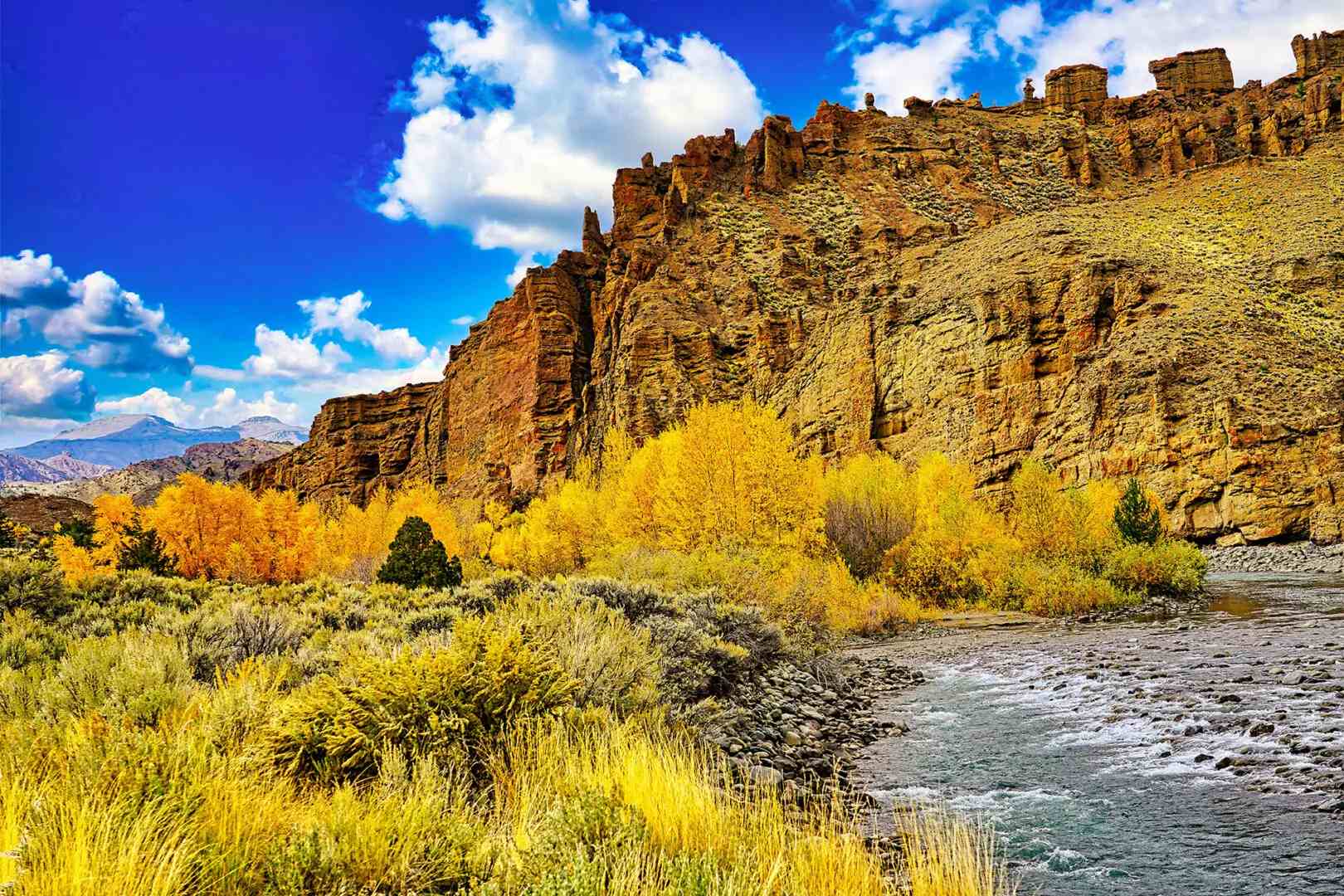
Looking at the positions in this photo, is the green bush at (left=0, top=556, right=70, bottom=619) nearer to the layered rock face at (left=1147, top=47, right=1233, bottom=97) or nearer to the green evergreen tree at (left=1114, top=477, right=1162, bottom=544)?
the green evergreen tree at (left=1114, top=477, right=1162, bottom=544)

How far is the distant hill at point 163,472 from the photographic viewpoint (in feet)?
353

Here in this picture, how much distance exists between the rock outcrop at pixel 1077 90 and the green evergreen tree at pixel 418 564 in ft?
371

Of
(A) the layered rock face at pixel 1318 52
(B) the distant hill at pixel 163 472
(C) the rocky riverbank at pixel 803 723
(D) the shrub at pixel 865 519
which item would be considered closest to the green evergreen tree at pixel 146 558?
(C) the rocky riverbank at pixel 803 723

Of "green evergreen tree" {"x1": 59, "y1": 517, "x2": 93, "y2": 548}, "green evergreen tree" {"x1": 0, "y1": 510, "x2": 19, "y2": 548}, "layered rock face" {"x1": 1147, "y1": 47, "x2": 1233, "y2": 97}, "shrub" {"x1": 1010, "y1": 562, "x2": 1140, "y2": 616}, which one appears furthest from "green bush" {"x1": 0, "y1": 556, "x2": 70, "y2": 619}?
"layered rock face" {"x1": 1147, "y1": 47, "x2": 1233, "y2": 97}

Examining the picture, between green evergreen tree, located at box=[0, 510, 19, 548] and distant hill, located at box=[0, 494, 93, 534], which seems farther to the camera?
distant hill, located at box=[0, 494, 93, 534]

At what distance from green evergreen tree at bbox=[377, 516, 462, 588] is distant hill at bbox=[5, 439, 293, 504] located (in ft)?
215

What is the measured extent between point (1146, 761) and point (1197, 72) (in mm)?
131202

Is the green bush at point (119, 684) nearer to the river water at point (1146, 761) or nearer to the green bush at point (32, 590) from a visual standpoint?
the green bush at point (32, 590)

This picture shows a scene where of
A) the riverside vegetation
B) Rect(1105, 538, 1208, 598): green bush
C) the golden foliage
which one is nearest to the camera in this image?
the riverside vegetation

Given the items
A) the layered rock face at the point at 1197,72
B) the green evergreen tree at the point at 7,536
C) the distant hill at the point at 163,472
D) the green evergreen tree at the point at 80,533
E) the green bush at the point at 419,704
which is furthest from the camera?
the distant hill at the point at 163,472

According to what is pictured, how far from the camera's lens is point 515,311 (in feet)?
268

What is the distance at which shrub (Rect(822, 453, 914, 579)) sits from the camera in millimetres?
27750

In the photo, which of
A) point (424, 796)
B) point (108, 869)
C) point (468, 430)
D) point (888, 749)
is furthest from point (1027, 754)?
point (468, 430)

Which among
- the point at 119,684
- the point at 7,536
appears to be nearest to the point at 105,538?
the point at 7,536
